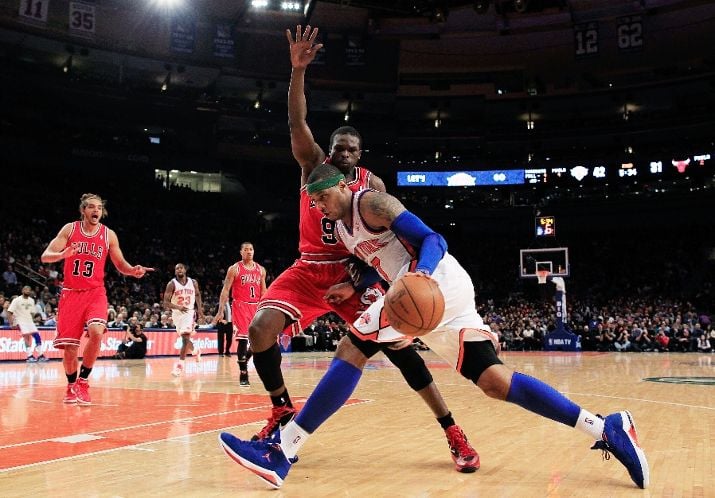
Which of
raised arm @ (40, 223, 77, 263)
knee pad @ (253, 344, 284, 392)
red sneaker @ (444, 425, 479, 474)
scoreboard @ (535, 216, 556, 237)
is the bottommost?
red sneaker @ (444, 425, 479, 474)

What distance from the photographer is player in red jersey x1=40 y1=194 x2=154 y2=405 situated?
7.06 metres

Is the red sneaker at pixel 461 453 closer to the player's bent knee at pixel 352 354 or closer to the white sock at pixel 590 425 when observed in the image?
the white sock at pixel 590 425

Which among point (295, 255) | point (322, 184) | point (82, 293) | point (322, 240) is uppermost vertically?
point (295, 255)

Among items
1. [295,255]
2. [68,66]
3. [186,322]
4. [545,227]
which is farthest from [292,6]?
[186,322]

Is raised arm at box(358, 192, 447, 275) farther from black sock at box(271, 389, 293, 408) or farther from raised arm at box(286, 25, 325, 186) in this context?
black sock at box(271, 389, 293, 408)

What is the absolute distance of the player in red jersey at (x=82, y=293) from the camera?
7.06 metres

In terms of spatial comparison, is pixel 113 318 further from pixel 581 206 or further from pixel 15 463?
pixel 581 206

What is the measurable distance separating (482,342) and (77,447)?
2.65 metres

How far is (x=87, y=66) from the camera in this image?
2992cm

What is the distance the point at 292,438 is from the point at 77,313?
4.54 meters

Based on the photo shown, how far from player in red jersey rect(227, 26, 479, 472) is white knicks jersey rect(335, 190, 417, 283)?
1.63ft

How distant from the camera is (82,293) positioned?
723cm

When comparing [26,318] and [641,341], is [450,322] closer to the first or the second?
[26,318]

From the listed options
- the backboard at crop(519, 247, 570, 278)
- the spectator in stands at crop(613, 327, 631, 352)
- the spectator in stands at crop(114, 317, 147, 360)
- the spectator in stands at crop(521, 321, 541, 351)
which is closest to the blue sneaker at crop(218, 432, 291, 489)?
the spectator in stands at crop(114, 317, 147, 360)
